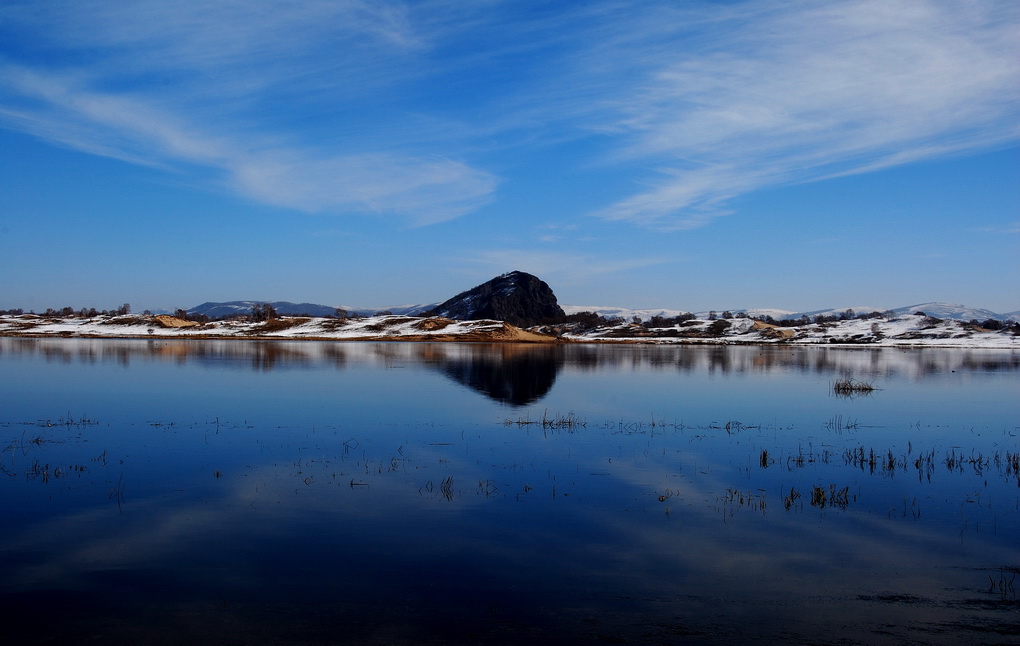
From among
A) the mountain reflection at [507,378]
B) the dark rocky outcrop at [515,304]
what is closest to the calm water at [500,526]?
the mountain reflection at [507,378]

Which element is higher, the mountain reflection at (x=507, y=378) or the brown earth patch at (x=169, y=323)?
the brown earth patch at (x=169, y=323)

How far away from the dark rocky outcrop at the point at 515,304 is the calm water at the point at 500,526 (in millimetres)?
157846

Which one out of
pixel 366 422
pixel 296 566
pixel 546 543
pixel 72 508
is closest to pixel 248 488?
pixel 72 508

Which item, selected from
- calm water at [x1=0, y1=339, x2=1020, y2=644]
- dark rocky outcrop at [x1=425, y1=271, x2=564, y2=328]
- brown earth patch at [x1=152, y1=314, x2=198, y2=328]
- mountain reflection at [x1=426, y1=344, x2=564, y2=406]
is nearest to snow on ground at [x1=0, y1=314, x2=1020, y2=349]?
brown earth patch at [x1=152, y1=314, x2=198, y2=328]

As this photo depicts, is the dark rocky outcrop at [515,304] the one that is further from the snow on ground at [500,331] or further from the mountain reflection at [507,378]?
the mountain reflection at [507,378]

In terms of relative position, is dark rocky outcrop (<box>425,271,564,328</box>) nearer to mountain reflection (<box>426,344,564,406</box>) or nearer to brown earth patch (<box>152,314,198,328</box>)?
Answer: brown earth patch (<box>152,314,198,328</box>)

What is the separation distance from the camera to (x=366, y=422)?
2355 centimetres

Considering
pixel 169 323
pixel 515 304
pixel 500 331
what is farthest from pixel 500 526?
pixel 515 304

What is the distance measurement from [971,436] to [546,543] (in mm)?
18525

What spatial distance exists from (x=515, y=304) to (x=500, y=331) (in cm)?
6640

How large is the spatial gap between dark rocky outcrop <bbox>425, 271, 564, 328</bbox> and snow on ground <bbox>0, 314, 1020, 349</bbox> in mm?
45078

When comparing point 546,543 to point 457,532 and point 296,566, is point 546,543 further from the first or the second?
point 296,566

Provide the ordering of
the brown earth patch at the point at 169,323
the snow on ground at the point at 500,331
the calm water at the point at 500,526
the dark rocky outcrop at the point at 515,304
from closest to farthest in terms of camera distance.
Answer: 1. the calm water at the point at 500,526
2. the snow on ground at the point at 500,331
3. the brown earth patch at the point at 169,323
4. the dark rocky outcrop at the point at 515,304

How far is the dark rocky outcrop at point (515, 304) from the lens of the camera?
185212 mm
